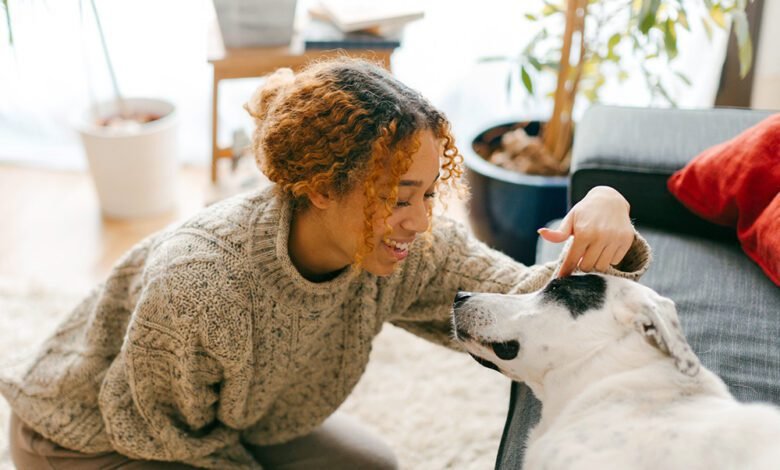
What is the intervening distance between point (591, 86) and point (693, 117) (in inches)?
28.2

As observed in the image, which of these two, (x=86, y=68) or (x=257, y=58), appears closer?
(x=257, y=58)

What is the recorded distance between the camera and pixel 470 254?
1.48 m

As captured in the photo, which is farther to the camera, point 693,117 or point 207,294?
point 693,117

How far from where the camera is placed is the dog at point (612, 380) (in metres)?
1.06

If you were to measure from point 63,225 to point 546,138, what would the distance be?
5.55 ft

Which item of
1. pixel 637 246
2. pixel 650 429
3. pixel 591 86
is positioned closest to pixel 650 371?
pixel 650 429

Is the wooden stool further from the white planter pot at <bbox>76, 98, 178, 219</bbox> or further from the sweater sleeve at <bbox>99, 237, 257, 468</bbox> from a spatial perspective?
the sweater sleeve at <bbox>99, 237, 257, 468</bbox>

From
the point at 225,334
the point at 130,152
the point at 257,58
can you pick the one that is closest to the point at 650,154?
the point at 225,334

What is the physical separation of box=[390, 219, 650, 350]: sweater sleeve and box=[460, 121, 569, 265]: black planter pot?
777 millimetres

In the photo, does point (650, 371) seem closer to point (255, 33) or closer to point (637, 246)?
point (637, 246)

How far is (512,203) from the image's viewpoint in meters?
2.29

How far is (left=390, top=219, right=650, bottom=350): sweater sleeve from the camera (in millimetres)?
1444

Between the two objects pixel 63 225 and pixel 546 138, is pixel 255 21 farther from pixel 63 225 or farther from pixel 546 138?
pixel 63 225

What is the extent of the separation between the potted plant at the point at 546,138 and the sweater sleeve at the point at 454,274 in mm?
799
